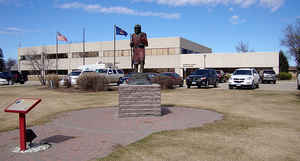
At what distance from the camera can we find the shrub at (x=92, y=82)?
67.2 feet

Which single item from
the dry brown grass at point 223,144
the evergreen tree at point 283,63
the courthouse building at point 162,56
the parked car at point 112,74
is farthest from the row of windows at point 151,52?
the dry brown grass at point 223,144

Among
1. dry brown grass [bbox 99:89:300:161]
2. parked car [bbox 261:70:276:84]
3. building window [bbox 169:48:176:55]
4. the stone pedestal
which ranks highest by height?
building window [bbox 169:48:176:55]

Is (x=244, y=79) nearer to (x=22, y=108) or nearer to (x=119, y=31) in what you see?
(x=22, y=108)

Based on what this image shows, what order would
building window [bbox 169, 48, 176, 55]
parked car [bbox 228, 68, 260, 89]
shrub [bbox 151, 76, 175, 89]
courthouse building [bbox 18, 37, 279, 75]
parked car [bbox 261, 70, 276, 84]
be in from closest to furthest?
parked car [bbox 228, 68, 260, 89] < shrub [bbox 151, 76, 175, 89] < parked car [bbox 261, 70, 276, 84] < courthouse building [bbox 18, 37, 279, 75] < building window [bbox 169, 48, 176, 55]

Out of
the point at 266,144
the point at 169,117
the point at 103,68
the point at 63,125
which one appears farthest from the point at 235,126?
the point at 103,68

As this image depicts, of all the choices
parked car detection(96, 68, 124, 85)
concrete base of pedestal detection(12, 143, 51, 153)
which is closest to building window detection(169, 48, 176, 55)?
parked car detection(96, 68, 124, 85)

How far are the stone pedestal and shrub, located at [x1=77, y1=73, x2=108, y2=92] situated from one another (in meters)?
12.1

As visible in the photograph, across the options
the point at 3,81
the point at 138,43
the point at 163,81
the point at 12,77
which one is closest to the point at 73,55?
the point at 12,77

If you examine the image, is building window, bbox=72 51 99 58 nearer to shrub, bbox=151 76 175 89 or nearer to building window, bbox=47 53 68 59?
building window, bbox=47 53 68 59

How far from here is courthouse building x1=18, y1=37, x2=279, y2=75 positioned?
5040 centimetres

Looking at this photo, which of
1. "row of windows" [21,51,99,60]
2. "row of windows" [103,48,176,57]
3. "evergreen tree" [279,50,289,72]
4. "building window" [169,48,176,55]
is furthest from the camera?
"evergreen tree" [279,50,289,72]

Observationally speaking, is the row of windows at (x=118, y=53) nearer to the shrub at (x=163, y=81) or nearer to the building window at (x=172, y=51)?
the building window at (x=172, y=51)

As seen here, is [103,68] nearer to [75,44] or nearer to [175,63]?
[175,63]

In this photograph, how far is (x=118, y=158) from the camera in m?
4.55
